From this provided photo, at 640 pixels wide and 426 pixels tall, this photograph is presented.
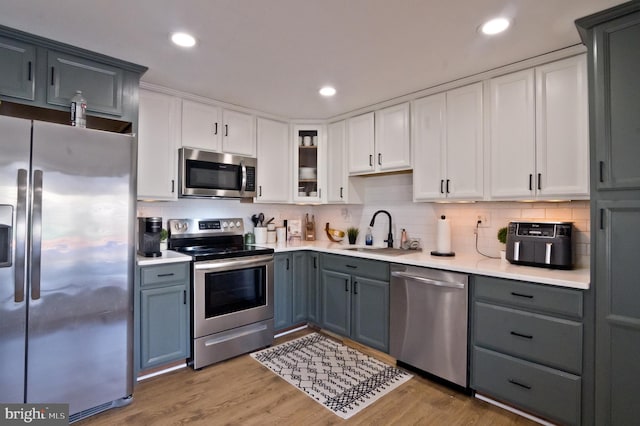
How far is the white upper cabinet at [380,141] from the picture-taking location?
3068mm

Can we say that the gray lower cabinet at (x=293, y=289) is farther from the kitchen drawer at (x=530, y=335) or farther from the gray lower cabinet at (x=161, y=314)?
the kitchen drawer at (x=530, y=335)

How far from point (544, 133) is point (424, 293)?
4.50 ft

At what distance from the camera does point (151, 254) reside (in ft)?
8.68

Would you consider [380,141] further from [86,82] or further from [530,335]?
[86,82]

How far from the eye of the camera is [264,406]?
220 cm

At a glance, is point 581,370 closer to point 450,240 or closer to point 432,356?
point 432,356

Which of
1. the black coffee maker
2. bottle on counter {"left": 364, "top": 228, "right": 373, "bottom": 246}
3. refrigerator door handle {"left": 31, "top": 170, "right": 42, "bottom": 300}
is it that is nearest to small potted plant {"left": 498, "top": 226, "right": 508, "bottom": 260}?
bottle on counter {"left": 364, "top": 228, "right": 373, "bottom": 246}

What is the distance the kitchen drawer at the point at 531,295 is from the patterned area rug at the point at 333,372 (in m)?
0.94

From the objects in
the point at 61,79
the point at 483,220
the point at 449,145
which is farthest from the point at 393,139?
the point at 61,79

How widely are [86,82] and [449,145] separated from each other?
8.77 ft

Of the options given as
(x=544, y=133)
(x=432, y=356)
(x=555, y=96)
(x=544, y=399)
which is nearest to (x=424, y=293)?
(x=432, y=356)

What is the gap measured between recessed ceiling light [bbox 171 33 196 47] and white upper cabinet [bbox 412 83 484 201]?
186 centimetres

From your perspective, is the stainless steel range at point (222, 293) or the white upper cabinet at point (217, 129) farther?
the white upper cabinet at point (217, 129)
